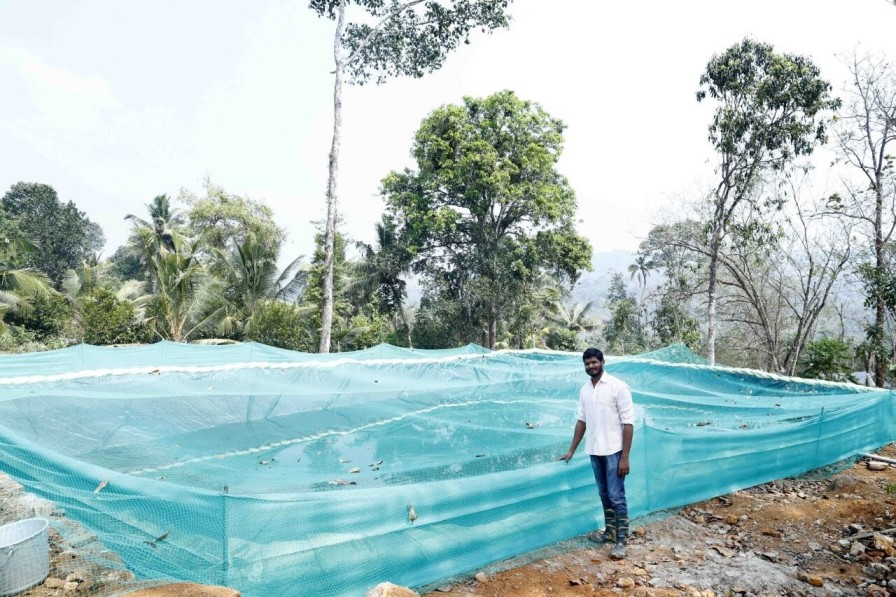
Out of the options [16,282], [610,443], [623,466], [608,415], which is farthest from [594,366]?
[16,282]

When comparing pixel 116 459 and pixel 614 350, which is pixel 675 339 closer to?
pixel 614 350

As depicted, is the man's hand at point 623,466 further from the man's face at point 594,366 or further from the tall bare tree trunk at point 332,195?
the tall bare tree trunk at point 332,195

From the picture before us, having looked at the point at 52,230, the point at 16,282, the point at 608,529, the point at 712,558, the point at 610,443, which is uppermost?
the point at 52,230

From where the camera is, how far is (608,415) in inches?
118

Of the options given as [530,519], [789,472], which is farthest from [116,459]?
[789,472]

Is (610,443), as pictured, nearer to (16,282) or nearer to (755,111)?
(755,111)

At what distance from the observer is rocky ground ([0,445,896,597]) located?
2.53 m

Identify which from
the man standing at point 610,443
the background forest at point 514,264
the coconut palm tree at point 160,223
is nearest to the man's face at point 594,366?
the man standing at point 610,443

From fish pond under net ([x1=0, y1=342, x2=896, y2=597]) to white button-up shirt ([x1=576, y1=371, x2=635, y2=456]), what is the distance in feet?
0.69

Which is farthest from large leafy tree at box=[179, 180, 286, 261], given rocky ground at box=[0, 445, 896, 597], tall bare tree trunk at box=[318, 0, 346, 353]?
rocky ground at box=[0, 445, 896, 597]

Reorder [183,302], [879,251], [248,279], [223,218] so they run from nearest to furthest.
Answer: [879,251] → [183,302] → [248,279] → [223,218]

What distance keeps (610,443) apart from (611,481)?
0.22m

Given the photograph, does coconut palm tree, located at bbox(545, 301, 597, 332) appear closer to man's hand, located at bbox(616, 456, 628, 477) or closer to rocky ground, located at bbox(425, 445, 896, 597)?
rocky ground, located at bbox(425, 445, 896, 597)

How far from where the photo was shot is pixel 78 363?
5523mm
